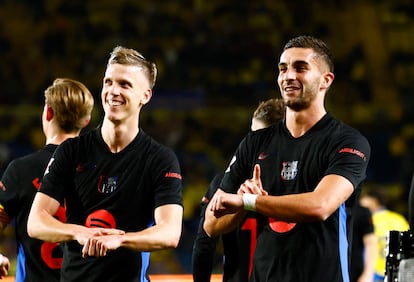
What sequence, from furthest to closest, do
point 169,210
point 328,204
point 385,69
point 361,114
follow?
point 385,69, point 361,114, point 169,210, point 328,204

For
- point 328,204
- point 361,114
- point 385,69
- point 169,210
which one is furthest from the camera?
point 385,69

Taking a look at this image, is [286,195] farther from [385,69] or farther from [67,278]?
[385,69]

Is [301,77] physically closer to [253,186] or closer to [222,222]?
[253,186]

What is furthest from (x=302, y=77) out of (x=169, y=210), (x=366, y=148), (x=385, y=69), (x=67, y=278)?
(x=385, y=69)

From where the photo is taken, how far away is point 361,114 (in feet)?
48.6

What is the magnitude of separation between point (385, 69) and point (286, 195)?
504 inches

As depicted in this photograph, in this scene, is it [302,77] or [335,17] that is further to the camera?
[335,17]

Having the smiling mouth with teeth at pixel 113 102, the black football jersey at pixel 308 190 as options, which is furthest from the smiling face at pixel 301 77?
the smiling mouth with teeth at pixel 113 102

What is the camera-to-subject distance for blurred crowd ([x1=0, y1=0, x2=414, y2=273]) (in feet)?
46.4

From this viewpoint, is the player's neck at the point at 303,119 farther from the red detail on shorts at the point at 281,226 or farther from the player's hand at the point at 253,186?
the red detail on shorts at the point at 281,226

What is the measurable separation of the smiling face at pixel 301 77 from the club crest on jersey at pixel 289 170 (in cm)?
26

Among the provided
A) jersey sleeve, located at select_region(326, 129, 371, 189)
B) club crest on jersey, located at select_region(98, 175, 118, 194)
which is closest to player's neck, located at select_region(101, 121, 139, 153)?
club crest on jersey, located at select_region(98, 175, 118, 194)

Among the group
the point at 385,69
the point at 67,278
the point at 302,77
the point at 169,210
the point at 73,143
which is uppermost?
the point at 385,69

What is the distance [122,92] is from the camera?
3809 millimetres
